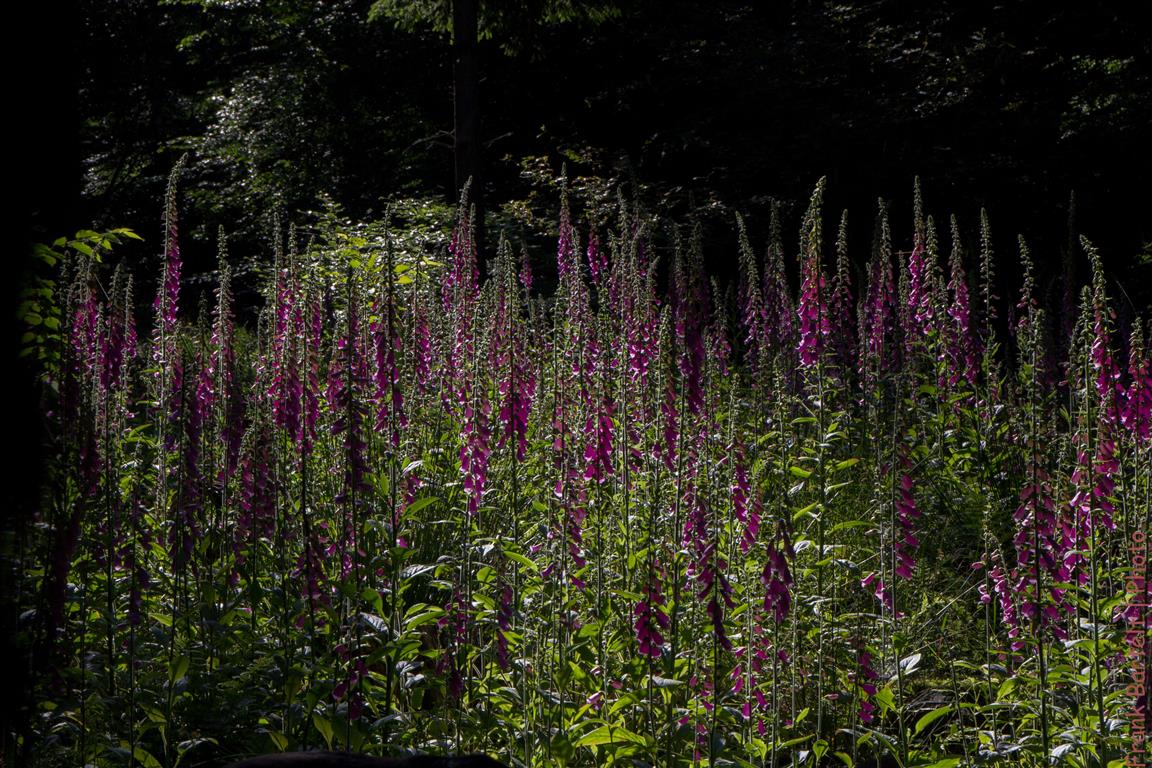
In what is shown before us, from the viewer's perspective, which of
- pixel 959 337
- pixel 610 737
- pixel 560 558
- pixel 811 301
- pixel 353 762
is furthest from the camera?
pixel 959 337

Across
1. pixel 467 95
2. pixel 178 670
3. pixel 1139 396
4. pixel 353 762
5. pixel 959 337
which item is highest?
pixel 467 95

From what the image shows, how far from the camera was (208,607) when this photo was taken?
4359mm

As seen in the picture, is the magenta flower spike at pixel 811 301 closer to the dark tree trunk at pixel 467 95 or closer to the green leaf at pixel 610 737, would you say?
the green leaf at pixel 610 737

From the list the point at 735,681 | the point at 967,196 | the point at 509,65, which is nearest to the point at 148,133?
the point at 509,65

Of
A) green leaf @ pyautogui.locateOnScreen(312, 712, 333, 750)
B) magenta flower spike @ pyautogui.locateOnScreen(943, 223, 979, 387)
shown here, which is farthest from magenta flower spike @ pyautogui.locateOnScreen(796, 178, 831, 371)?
green leaf @ pyautogui.locateOnScreen(312, 712, 333, 750)

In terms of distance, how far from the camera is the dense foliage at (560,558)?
340cm

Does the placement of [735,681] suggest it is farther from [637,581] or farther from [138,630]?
[138,630]

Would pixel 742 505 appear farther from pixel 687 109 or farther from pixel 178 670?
pixel 687 109

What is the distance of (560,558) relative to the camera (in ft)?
11.3

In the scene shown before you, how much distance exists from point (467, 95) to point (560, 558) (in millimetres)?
11035

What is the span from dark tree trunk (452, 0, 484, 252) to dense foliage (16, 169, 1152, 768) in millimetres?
7685

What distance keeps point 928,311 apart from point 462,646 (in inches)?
182

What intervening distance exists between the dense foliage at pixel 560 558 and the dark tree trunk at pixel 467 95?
7685 millimetres

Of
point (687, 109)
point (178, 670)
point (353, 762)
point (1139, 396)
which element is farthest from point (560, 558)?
point (687, 109)
